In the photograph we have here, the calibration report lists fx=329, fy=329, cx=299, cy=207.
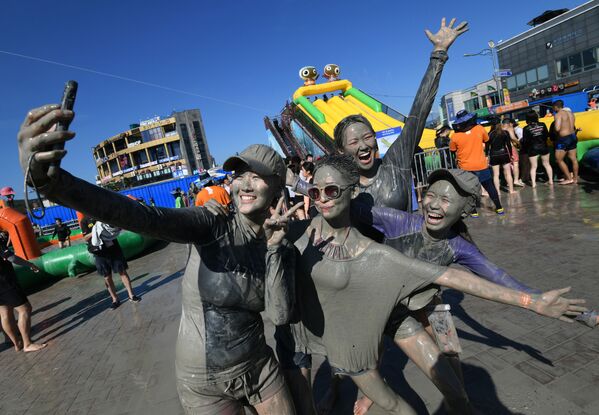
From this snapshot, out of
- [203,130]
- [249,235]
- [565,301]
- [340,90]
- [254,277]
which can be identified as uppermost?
[203,130]

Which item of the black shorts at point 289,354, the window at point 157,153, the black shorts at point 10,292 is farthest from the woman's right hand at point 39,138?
the window at point 157,153

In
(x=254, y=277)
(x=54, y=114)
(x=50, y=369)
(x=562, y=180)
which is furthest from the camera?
(x=562, y=180)

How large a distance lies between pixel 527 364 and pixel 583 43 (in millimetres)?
46299

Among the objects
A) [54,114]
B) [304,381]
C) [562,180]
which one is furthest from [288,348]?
[562,180]

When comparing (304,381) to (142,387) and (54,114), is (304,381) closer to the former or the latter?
(54,114)

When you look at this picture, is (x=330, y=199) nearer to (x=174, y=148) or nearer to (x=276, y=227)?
(x=276, y=227)

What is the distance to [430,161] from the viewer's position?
32.5 ft

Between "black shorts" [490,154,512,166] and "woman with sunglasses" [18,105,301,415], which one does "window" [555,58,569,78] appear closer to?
"black shorts" [490,154,512,166]

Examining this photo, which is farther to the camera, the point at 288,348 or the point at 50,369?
the point at 50,369

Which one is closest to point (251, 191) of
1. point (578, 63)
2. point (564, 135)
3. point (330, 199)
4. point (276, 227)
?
point (276, 227)

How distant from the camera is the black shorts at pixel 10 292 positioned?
15.6 ft

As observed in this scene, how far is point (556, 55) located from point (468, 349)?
4730cm

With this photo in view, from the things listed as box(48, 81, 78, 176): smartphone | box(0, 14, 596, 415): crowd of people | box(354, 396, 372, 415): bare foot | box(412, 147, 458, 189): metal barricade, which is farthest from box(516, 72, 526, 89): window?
box(48, 81, 78, 176): smartphone

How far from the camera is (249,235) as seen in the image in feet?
5.67
